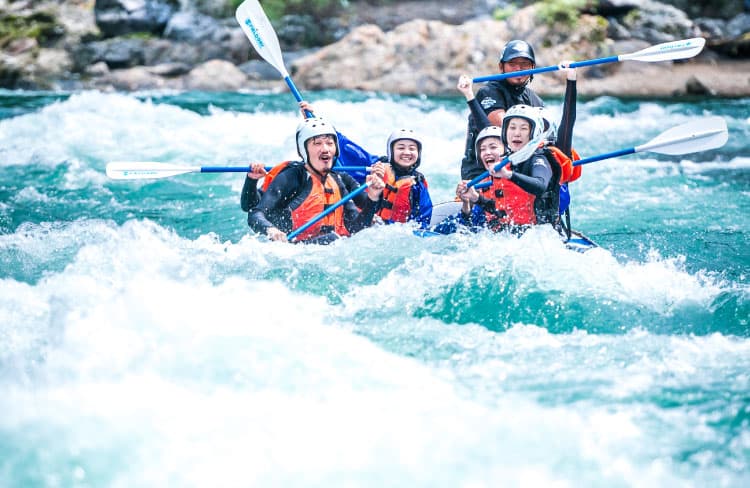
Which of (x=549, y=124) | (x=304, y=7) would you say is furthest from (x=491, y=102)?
(x=304, y=7)

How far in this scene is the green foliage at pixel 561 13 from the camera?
610 inches

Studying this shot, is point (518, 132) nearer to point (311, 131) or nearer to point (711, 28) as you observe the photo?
point (311, 131)

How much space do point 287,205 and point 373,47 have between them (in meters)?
11.4

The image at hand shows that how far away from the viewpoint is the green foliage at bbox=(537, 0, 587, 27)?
1549 centimetres

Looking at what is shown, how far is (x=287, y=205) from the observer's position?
5.54 metres

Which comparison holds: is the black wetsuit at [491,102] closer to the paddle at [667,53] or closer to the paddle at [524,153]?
the paddle at [667,53]

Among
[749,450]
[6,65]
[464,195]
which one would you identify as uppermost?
[6,65]

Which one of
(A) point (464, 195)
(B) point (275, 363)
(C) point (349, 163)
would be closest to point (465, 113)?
(C) point (349, 163)

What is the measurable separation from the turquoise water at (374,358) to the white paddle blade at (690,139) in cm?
78

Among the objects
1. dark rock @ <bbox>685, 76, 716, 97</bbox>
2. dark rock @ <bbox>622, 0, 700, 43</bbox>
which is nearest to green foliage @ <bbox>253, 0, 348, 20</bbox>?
dark rock @ <bbox>622, 0, 700, 43</bbox>

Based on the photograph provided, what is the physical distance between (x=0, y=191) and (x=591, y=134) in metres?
7.53

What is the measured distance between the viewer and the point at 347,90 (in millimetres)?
15430

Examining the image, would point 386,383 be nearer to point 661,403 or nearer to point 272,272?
point 661,403

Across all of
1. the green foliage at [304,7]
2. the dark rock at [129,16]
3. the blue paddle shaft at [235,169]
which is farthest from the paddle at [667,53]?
the dark rock at [129,16]
